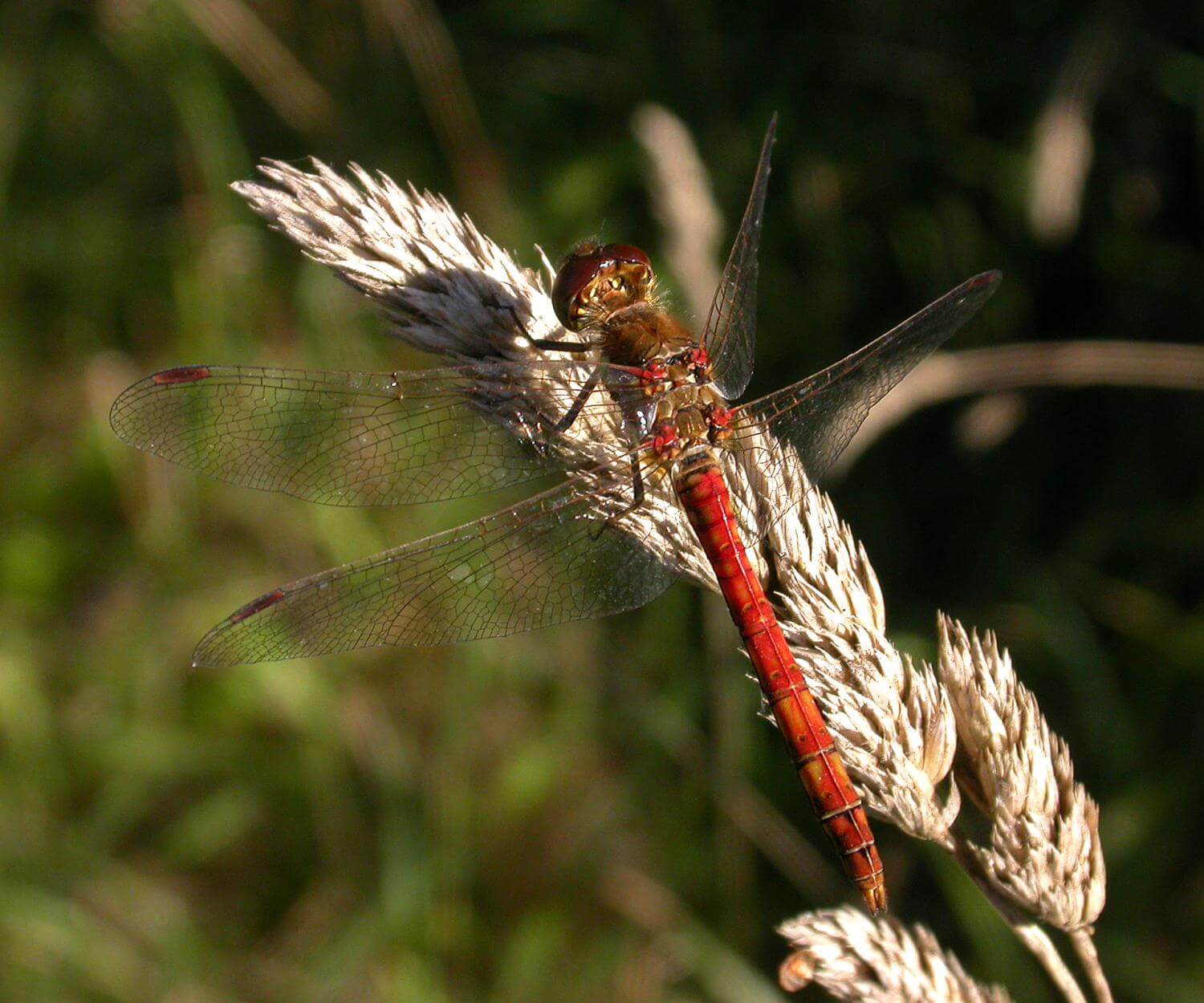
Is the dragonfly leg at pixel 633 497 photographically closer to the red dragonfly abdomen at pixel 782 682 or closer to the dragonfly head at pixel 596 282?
the red dragonfly abdomen at pixel 782 682

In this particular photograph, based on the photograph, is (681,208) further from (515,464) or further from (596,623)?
(596,623)

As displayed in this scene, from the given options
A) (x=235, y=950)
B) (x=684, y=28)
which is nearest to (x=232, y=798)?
(x=235, y=950)

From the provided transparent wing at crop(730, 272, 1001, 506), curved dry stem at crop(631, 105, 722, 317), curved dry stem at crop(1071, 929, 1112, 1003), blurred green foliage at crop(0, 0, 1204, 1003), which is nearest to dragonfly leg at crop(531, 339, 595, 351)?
transparent wing at crop(730, 272, 1001, 506)

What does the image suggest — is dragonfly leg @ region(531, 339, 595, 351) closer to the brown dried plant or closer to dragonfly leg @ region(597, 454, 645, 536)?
the brown dried plant

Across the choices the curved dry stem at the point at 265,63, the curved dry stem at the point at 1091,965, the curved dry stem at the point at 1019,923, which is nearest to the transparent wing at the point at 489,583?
the curved dry stem at the point at 1019,923

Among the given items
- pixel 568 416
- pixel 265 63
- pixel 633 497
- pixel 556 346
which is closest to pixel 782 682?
pixel 633 497
